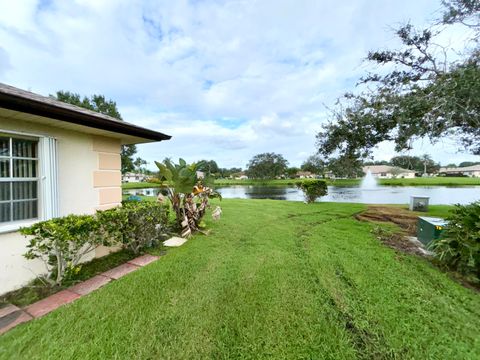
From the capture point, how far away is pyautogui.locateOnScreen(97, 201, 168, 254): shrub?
3123 millimetres

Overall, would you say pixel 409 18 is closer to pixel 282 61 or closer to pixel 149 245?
pixel 282 61

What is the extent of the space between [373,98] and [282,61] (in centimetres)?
418

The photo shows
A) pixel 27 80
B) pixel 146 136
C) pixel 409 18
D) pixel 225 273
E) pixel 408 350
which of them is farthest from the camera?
pixel 27 80

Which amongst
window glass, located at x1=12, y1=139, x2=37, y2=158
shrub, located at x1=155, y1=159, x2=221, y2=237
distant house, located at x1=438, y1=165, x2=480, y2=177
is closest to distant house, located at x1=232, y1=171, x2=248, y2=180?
distant house, located at x1=438, y1=165, x2=480, y2=177

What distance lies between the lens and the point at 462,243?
2.93m

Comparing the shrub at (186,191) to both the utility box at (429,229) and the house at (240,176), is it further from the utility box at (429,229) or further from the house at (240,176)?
the house at (240,176)

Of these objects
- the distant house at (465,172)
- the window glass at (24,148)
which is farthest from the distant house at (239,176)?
the window glass at (24,148)

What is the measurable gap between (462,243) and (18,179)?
19.9ft

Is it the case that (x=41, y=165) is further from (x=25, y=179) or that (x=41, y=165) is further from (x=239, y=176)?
(x=239, y=176)

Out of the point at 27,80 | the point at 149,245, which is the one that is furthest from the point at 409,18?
the point at 27,80

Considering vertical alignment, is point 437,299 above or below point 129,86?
below

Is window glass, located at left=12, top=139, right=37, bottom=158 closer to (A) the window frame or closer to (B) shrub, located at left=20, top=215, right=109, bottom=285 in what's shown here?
(A) the window frame

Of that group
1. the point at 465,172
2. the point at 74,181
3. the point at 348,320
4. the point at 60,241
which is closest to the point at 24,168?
the point at 74,181

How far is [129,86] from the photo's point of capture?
27.6 ft
